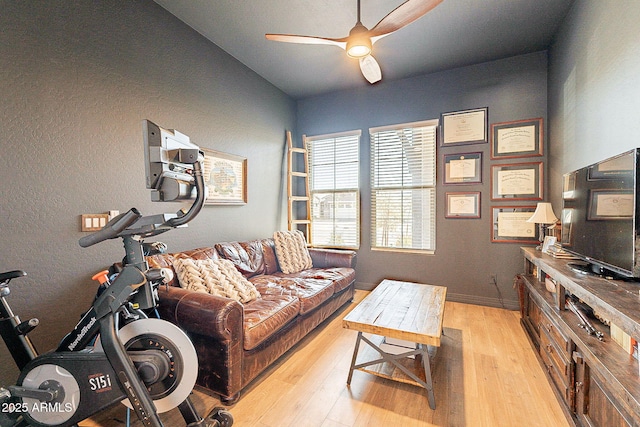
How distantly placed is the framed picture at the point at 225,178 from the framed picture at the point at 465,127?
2.61 m

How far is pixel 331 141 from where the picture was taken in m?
4.24

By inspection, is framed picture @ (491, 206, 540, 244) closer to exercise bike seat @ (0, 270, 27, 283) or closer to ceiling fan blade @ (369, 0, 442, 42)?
ceiling fan blade @ (369, 0, 442, 42)

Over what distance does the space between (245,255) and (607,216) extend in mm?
2874

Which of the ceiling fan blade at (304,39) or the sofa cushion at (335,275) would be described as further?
the sofa cushion at (335,275)

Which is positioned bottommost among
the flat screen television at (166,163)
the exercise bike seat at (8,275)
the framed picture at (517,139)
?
the exercise bike seat at (8,275)

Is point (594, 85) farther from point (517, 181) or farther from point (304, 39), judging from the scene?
point (304, 39)

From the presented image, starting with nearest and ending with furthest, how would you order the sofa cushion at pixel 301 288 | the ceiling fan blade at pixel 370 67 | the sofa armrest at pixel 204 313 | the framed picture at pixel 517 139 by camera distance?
the sofa armrest at pixel 204 313 < the ceiling fan blade at pixel 370 67 < the sofa cushion at pixel 301 288 < the framed picture at pixel 517 139

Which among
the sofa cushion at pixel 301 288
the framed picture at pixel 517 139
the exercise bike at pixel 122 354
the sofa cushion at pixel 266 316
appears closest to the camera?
the exercise bike at pixel 122 354

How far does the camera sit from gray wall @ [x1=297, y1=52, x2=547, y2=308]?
10.6 feet

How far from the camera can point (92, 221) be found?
1958 millimetres

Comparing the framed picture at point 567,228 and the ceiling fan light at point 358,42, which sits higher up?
the ceiling fan light at point 358,42

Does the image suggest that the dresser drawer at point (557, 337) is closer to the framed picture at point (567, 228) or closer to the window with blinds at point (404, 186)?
the framed picture at point (567, 228)

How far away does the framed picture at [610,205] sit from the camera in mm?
1385

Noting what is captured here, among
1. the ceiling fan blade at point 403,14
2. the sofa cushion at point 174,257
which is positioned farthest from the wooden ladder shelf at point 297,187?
the ceiling fan blade at point 403,14
